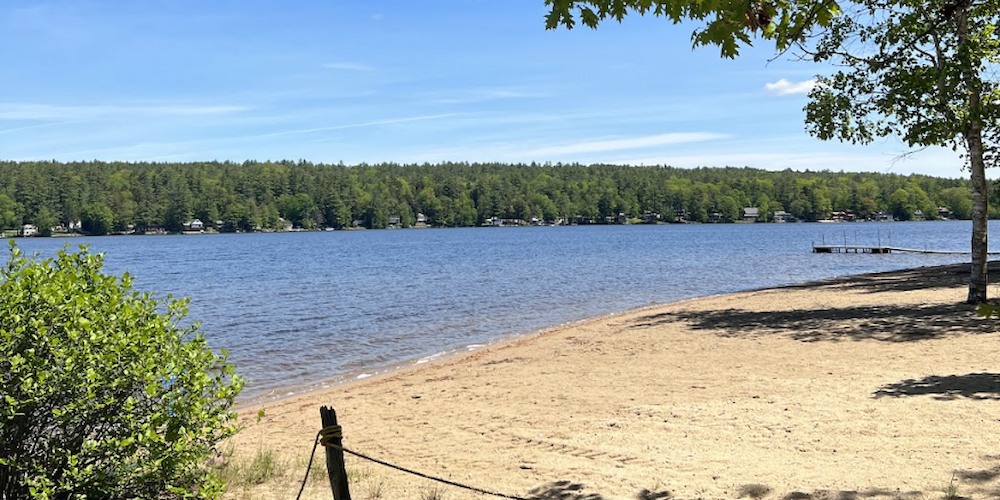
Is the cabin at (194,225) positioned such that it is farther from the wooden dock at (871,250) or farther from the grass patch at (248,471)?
the grass patch at (248,471)

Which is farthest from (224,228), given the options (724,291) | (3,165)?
(724,291)

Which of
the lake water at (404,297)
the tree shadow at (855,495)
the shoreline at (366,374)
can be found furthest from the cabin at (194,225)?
the tree shadow at (855,495)

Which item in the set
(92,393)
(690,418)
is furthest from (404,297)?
(92,393)

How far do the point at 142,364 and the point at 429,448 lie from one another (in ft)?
15.1

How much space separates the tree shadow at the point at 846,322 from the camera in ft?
→ 50.6

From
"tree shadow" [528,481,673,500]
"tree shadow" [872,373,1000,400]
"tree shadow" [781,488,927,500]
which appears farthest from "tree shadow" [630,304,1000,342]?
"tree shadow" [528,481,673,500]

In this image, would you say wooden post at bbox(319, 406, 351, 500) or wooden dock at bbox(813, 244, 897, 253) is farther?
wooden dock at bbox(813, 244, 897, 253)

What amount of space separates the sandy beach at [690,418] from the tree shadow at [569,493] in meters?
0.03

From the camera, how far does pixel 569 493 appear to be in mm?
7270

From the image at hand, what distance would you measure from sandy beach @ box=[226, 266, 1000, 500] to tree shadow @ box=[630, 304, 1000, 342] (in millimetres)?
111

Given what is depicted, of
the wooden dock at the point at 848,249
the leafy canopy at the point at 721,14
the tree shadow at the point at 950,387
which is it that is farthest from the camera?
the wooden dock at the point at 848,249

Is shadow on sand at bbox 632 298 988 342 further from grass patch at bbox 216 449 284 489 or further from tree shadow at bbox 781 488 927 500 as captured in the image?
grass patch at bbox 216 449 284 489

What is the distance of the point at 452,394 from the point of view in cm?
1321

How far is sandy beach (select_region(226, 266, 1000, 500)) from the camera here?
7.38 metres
